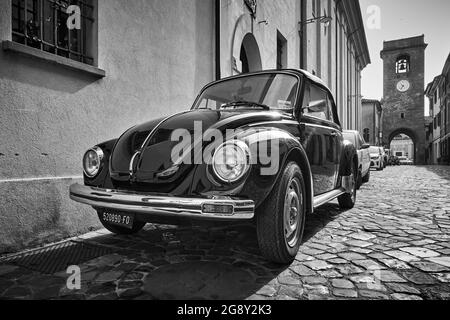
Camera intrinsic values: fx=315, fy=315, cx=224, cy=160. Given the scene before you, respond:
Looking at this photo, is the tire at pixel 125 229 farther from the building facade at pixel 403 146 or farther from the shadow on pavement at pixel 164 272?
the building facade at pixel 403 146

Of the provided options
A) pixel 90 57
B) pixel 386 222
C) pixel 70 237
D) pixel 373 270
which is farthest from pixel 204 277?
pixel 90 57

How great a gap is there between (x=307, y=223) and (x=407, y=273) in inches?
68.6

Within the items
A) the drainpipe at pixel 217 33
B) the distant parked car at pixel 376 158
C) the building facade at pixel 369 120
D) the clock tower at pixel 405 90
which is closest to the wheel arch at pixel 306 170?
the drainpipe at pixel 217 33

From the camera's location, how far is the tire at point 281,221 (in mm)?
2348

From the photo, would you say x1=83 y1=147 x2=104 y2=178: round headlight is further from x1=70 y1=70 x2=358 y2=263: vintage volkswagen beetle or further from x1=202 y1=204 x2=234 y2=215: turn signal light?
x1=202 y1=204 x2=234 y2=215: turn signal light

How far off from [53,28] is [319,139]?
3382mm

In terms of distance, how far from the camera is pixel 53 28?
12.3 ft

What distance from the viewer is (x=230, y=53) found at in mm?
7078

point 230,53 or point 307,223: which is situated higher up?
point 230,53

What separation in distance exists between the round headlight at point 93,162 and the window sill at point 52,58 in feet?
4.01

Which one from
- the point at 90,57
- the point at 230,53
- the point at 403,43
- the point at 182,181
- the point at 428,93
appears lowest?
the point at 182,181

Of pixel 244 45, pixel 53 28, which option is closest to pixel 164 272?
pixel 53 28

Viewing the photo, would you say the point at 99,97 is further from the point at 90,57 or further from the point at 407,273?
the point at 407,273
